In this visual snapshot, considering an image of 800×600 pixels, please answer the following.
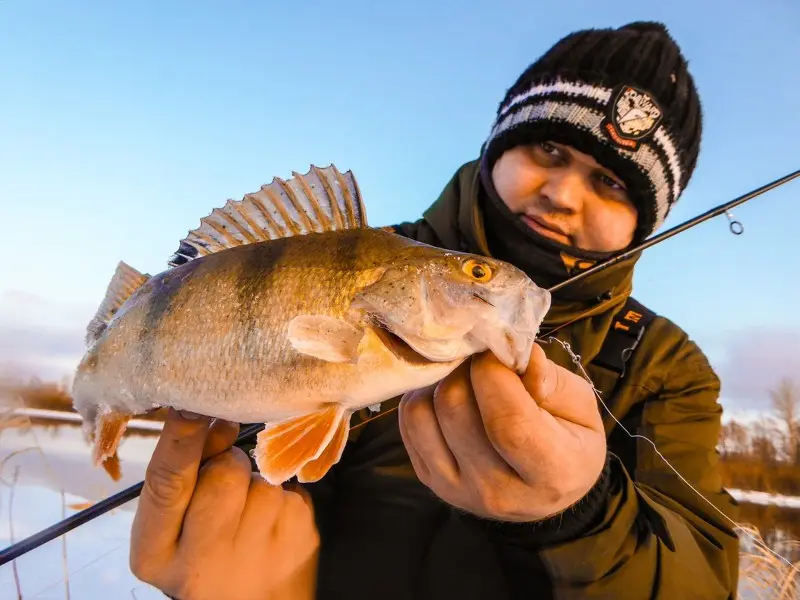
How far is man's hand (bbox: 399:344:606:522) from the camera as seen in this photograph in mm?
1126

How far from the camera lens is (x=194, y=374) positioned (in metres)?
1.40

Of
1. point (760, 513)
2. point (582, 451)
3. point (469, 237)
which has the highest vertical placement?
point (469, 237)

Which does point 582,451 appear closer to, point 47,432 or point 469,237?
point 469,237

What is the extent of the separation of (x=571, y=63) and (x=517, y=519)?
7.21 feet

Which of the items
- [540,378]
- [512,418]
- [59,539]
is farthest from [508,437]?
[59,539]

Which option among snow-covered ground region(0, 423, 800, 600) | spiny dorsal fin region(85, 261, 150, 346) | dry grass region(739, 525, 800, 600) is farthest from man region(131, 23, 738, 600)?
dry grass region(739, 525, 800, 600)

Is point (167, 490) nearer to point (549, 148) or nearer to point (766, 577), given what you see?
point (549, 148)

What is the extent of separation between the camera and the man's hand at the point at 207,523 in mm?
1656

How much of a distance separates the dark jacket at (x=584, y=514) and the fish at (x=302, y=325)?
0.60 meters

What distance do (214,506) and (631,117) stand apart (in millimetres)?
2399

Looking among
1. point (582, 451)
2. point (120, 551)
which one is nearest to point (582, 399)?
point (582, 451)

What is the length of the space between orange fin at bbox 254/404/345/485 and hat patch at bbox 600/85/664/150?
1.84 metres

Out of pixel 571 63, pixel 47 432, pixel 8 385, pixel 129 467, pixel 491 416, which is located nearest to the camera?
pixel 491 416

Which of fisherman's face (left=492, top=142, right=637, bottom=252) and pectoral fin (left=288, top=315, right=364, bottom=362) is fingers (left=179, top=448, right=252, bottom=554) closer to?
pectoral fin (left=288, top=315, right=364, bottom=362)
